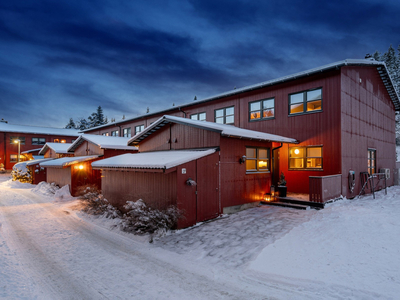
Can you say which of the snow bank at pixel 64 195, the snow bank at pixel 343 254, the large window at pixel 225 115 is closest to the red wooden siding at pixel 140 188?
the snow bank at pixel 343 254

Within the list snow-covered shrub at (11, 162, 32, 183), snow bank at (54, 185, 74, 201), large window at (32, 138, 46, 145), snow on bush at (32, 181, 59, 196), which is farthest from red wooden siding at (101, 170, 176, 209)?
large window at (32, 138, 46, 145)

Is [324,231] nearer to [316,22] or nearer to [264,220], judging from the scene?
[264,220]

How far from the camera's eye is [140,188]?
32.5 feet

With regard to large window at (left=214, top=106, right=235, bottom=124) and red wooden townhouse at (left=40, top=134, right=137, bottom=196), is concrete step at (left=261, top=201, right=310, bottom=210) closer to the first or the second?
large window at (left=214, top=106, right=235, bottom=124)

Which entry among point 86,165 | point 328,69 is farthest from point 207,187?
point 86,165

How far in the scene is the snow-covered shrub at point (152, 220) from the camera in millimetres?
7461

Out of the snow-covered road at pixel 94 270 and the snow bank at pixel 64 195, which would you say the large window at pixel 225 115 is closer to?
the snow-covered road at pixel 94 270

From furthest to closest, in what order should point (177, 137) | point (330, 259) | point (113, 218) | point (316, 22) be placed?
point (316, 22)
point (177, 137)
point (113, 218)
point (330, 259)

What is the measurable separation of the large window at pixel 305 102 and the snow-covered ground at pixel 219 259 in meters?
6.11

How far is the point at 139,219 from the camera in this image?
7.54 metres

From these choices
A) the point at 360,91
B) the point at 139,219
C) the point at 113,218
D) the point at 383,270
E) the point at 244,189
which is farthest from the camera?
the point at 360,91

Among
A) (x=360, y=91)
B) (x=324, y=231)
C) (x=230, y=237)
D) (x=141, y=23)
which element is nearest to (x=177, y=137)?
(x=230, y=237)

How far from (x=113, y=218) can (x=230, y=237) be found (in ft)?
17.7

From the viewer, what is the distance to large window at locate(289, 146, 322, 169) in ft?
41.1
